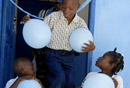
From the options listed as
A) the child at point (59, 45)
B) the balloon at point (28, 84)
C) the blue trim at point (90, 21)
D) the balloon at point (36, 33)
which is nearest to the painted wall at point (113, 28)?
the blue trim at point (90, 21)

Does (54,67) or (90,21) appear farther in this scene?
(90,21)

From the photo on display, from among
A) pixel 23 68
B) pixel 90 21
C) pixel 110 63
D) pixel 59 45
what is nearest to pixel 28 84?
pixel 23 68

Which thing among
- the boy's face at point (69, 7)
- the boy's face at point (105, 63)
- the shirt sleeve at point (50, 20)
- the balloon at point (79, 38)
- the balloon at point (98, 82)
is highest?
the boy's face at point (69, 7)

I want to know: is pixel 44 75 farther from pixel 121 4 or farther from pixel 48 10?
pixel 121 4

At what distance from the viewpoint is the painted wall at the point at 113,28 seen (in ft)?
6.70

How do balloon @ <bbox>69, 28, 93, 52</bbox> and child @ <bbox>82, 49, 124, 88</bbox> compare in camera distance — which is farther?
child @ <bbox>82, 49, 124, 88</bbox>

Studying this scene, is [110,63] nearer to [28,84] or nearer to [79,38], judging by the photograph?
[79,38]

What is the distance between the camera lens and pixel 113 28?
2.06 metres

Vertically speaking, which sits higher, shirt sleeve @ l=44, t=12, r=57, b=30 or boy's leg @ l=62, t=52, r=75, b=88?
shirt sleeve @ l=44, t=12, r=57, b=30

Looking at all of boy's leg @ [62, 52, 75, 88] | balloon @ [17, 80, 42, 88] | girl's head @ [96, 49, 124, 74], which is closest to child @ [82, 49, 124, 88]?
girl's head @ [96, 49, 124, 74]

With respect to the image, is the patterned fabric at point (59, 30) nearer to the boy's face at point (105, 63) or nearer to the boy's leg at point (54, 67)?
the boy's leg at point (54, 67)

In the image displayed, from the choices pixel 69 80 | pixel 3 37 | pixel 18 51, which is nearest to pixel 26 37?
pixel 3 37

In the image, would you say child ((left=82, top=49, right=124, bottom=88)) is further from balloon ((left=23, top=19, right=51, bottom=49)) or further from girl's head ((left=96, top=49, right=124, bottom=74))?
balloon ((left=23, top=19, right=51, bottom=49))

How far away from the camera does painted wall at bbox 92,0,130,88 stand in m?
2.04
